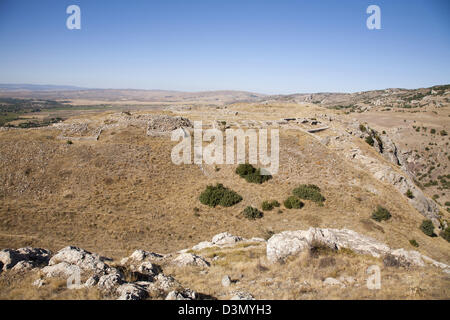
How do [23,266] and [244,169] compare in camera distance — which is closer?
[23,266]

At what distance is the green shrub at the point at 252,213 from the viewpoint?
24234 millimetres

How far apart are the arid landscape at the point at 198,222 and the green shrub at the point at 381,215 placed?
133 mm

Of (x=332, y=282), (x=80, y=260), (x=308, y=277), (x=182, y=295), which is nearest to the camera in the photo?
(x=182, y=295)

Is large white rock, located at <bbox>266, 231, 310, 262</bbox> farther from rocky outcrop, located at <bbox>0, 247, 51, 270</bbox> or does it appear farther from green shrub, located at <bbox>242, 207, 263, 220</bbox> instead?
rocky outcrop, located at <bbox>0, 247, 51, 270</bbox>

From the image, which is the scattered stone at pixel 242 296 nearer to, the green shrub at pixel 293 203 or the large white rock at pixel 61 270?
the large white rock at pixel 61 270

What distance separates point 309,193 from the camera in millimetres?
26750

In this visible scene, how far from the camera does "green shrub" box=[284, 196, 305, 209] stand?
25427mm

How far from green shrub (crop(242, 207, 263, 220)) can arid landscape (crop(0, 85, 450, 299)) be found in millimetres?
150

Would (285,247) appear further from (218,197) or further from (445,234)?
(445,234)

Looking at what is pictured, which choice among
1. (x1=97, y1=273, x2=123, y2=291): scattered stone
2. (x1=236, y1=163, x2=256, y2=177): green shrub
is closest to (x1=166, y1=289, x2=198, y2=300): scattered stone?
(x1=97, y1=273, x2=123, y2=291): scattered stone

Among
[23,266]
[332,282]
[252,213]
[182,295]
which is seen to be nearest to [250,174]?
[252,213]

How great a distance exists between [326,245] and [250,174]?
16951 millimetres

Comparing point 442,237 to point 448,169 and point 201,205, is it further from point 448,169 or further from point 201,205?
point 448,169
